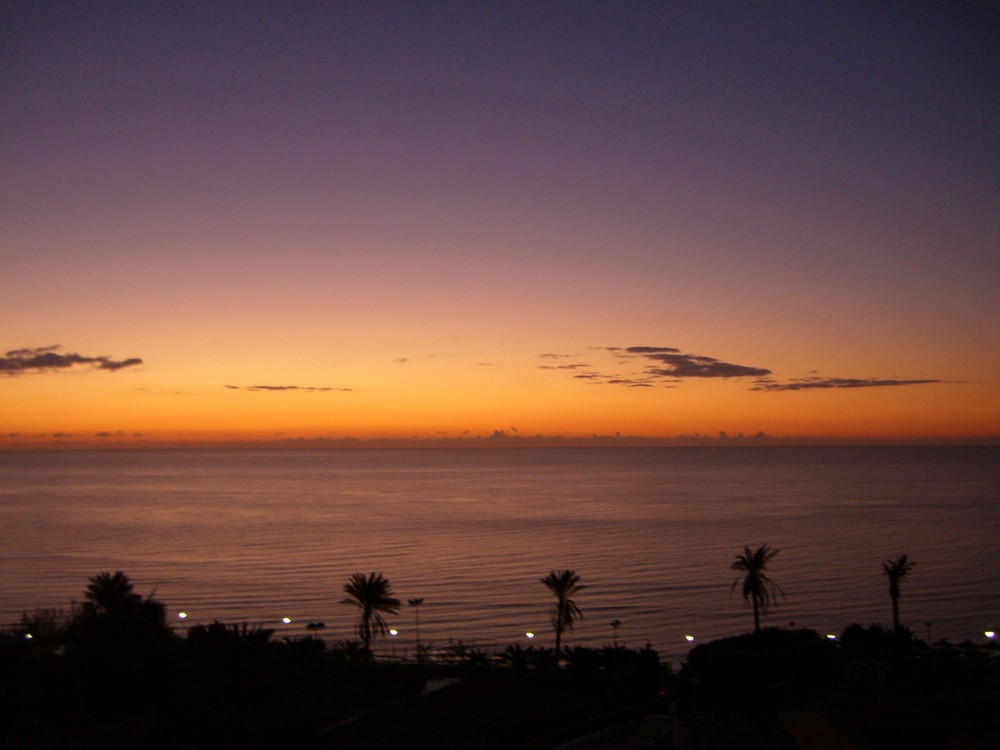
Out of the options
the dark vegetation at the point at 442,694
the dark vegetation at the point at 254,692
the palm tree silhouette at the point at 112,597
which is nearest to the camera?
the dark vegetation at the point at 442,694

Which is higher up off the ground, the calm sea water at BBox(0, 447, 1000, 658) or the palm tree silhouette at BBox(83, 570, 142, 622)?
the palm tree silhouette at BBox(83, 570, 142, 622)

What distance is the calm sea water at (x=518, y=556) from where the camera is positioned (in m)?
52.2

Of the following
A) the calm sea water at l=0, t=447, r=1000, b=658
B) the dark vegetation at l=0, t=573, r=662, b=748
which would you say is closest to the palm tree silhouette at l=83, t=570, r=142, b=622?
the dark vegetation at l=0, t=573, r=662, b=748

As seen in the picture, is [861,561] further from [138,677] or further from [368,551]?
[138,677]

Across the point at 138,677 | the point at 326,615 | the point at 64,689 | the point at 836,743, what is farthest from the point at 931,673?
the point at 326,615

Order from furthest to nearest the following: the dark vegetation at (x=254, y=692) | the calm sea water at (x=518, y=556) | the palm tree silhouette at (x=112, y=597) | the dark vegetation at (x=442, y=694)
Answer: the calm sea water at (x=518, y=556) < the palm tree silhouette at (x=112, y=597) < the dark vegetation at (x=254, y=692) < the dark vegetation at (x=442, y=694)

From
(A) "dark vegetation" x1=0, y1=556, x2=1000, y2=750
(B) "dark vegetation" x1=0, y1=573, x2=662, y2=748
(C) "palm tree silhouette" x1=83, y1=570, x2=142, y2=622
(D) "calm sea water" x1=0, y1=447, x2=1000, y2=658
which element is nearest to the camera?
(A) "dark vegetation" x1=0, y1=556, x2=1000, y2=750

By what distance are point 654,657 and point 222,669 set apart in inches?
541

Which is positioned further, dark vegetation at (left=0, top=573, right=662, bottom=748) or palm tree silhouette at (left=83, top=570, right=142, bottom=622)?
palm tree silhouette at (left=83, top=570, right=142, bottom=622)

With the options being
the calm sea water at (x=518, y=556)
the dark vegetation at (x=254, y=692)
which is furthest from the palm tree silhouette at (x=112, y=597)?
the calm sea water at (x=518, y=556)

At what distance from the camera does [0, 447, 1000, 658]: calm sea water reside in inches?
2056

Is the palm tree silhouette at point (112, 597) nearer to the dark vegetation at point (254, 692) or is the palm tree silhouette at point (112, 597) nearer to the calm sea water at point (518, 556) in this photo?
the dark vegetation at point (254, 692)

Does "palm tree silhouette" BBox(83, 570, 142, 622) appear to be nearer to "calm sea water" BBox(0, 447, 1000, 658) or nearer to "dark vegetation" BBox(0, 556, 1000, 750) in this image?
"dark vegetation" BBox(0, 556, 1000, 750)

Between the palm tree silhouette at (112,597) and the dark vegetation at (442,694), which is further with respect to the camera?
the palm tree silhouette at (112,597)
